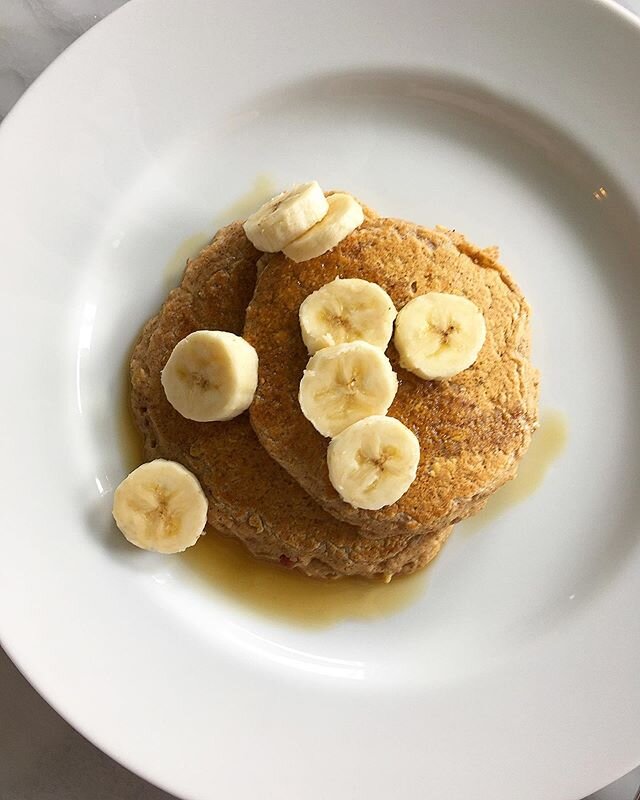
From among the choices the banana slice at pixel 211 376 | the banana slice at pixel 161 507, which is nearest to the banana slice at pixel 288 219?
the banana slice at pixel 211 376

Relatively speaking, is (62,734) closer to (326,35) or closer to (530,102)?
(326,35)

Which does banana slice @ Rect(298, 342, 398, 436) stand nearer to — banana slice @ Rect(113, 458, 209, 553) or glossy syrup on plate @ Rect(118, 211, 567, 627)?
banana slice @ Rect(113, 458, 209, 553)

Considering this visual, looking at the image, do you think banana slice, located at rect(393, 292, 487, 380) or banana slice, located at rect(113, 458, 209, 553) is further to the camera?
banana slice, located at rect(113, 458, 209, 553)

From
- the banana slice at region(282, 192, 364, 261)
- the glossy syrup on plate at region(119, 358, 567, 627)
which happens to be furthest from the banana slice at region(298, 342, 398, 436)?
the glossy syrup on plate at region(119, 358, 567, 627)

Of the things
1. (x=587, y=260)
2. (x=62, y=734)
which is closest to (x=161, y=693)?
(x=62, y=734)

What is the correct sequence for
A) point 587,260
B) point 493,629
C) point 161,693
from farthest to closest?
point 587,260 → point 493,629 → point 161,693

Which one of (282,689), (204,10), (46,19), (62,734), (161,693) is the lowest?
(62,734)

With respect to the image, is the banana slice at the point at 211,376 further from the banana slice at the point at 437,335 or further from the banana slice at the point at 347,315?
the banana slice at the point at 437,335
